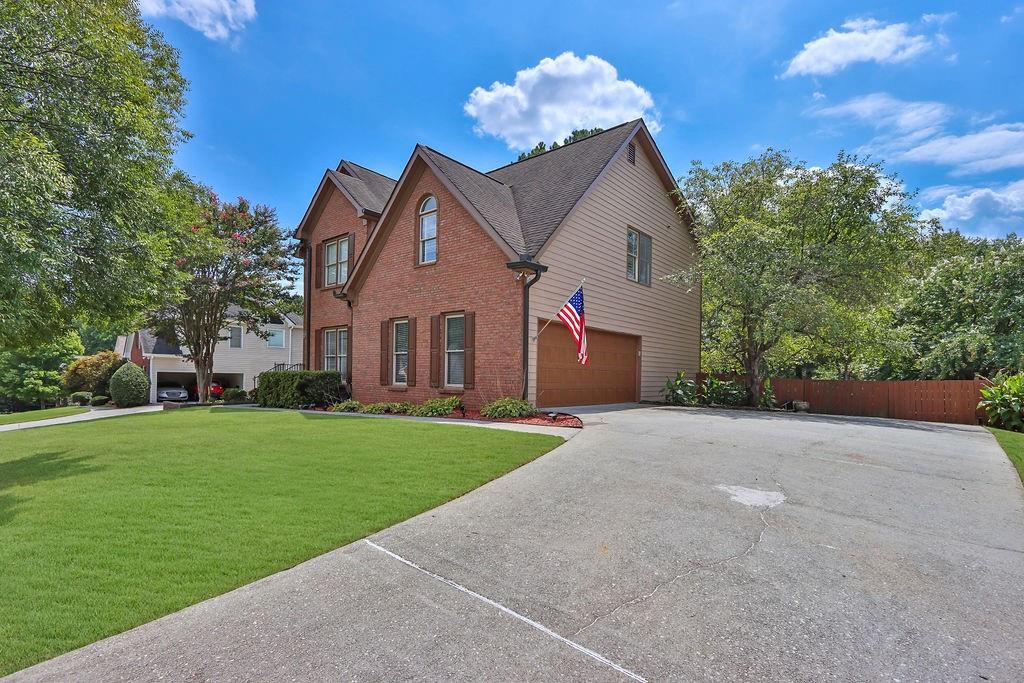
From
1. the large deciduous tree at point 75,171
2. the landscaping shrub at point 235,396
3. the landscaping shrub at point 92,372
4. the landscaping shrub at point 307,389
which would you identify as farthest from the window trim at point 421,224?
the landscaping shrub at point 92,372

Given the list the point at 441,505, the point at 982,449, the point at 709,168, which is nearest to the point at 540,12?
the point at 709,168

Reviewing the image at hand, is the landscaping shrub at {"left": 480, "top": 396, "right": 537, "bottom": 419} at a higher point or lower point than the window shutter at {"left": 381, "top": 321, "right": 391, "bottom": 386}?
lower

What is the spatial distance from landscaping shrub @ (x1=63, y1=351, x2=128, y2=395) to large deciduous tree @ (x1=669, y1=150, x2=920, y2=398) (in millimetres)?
34153

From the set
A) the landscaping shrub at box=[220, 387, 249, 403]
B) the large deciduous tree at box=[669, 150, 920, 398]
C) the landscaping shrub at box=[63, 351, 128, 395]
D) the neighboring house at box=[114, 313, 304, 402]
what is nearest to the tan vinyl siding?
the large deciduous tree at box=[669, 150, 920, 398]

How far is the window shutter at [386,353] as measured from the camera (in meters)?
16.0

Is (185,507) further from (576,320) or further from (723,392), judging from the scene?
(723,392)

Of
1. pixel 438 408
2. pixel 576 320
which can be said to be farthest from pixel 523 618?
pixel 438 408

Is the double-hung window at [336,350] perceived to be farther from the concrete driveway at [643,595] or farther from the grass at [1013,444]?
the grass at [1013,444]

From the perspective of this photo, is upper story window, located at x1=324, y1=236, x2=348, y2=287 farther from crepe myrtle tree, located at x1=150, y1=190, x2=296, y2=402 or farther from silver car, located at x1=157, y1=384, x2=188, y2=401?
silver car, located at x1=157, y1=384, x2=188, y2=401

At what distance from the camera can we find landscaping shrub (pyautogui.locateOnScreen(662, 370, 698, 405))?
56.3 ft

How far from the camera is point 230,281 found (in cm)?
2159

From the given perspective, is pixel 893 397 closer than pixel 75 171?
No

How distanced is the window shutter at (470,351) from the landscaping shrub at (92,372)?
2901 centimetres

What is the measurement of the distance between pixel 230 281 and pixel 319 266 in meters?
4.21
